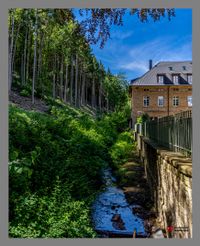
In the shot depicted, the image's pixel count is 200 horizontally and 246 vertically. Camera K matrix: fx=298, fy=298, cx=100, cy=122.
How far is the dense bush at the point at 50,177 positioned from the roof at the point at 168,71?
2149 mm

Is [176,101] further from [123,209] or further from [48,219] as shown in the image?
[48,219]

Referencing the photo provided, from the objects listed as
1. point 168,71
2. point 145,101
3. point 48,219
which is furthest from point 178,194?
point 145,101

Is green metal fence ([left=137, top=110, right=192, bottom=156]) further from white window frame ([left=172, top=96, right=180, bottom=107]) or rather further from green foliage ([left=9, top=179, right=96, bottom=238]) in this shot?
green foliage ([left=9, top=179, right=96, bottom=238])

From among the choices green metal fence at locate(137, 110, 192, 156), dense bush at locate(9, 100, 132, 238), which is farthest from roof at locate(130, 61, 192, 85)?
dense bush at locate(9, 100, 132, 238)

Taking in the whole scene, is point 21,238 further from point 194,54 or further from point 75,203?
point 194,54

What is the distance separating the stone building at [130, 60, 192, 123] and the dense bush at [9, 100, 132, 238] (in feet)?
4.79

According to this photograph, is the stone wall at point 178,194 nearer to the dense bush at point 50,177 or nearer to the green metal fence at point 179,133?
the green metal fence at point 179,133

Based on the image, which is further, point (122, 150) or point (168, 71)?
point (122, 150)

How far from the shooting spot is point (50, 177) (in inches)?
206

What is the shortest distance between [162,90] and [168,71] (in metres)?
0.90

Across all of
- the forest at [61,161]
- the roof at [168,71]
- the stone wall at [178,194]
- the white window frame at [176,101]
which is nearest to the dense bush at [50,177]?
the forest at [61,161]

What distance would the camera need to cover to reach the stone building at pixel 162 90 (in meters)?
5.35

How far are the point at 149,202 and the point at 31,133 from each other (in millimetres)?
2768

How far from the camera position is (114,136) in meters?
12.7
